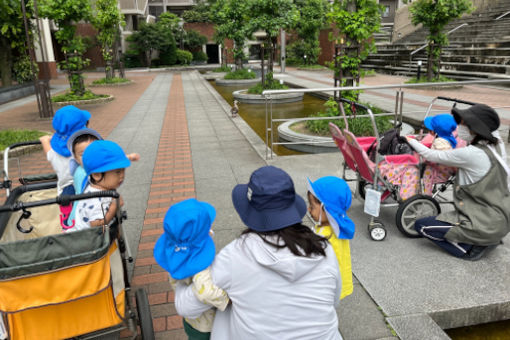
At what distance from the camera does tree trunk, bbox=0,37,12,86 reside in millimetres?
19531

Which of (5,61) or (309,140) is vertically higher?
(5,61)

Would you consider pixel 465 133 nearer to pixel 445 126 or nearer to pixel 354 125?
pixel 445 126

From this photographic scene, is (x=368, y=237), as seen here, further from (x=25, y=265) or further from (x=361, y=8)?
(x=361, y=8)

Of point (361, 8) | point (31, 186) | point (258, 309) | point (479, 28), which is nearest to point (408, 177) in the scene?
point (258, 309)

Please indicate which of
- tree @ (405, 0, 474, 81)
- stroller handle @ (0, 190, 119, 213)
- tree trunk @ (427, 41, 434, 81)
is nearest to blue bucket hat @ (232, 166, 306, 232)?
stroller handle @ (0, 190, 119, 213)

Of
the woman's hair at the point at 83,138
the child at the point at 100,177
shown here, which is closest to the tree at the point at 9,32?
the woman's hair at the point at 83,138

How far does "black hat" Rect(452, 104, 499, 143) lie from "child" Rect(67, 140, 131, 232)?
296cm

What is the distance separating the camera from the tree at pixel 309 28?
2955 centimetres

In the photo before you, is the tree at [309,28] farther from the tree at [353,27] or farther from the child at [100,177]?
the child at [100,177]

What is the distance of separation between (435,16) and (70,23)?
47.2 ft

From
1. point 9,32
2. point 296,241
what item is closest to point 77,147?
point 296,241

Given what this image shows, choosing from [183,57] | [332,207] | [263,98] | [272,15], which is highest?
[272,15]

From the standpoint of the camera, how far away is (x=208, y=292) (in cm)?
169

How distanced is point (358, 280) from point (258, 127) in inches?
294
